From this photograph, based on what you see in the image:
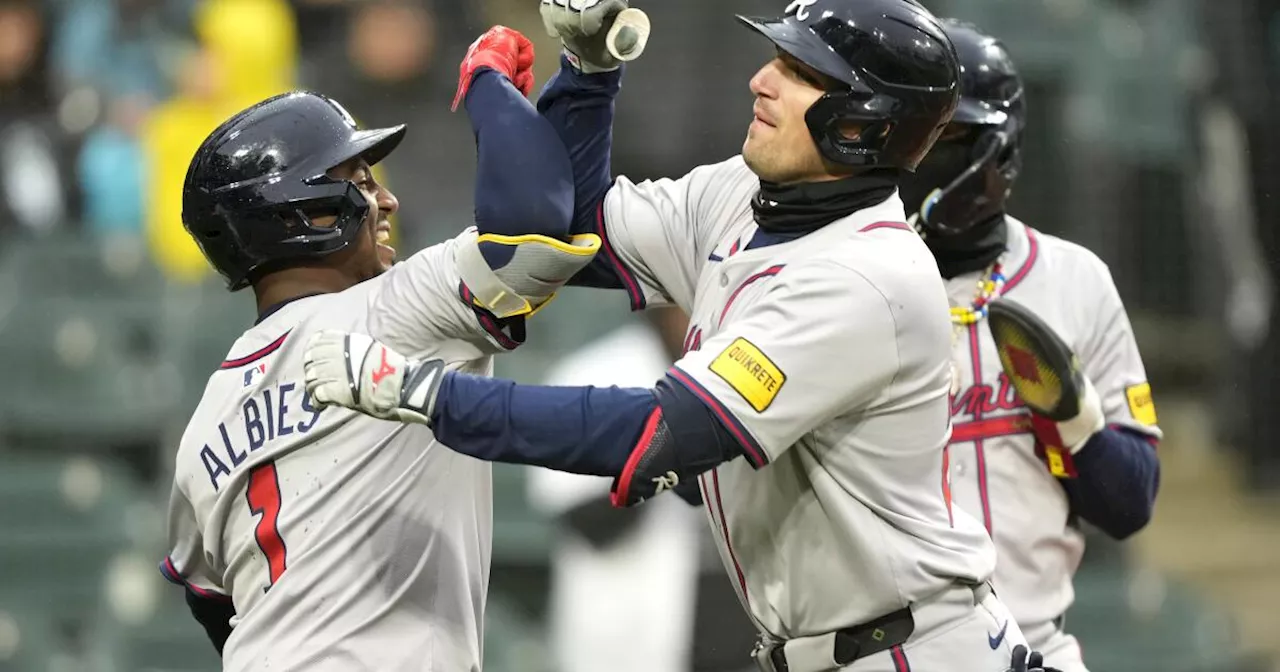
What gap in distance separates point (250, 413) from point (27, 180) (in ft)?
16.4

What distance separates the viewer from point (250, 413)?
3.05m

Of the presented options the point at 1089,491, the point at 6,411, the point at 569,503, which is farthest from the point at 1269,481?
the point at 6,411

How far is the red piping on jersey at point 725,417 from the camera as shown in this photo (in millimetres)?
2668

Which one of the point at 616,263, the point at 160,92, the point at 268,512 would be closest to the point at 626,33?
the point at 616,263

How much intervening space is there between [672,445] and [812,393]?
241mm

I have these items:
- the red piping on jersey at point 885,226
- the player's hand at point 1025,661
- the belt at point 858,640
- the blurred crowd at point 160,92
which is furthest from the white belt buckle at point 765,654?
the blurred crowd at point 160,92

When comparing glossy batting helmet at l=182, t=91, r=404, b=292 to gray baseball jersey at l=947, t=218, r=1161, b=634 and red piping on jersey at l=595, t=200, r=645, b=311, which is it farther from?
gray baseball jersey at l=947, t=218, r=1161, b=634

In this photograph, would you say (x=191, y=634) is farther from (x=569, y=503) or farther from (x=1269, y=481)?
(x=1269, y=481)

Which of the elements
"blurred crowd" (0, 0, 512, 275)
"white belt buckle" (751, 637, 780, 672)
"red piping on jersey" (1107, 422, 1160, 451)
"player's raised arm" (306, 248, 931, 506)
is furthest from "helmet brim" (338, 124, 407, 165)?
"blurred crowd" (0, 0, 512, 275)

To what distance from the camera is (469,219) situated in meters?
7.02

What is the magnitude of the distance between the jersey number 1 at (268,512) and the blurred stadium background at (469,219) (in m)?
2.92

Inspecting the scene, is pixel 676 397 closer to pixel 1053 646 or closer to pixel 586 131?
pixel 586 131

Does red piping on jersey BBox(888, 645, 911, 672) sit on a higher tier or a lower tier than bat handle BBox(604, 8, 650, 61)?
lower

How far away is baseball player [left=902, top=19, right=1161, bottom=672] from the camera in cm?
362
